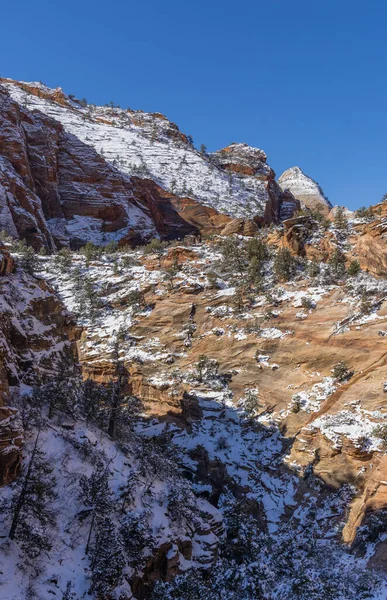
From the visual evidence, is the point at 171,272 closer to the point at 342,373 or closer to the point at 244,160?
the point at 342,373

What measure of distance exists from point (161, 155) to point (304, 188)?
6923cm

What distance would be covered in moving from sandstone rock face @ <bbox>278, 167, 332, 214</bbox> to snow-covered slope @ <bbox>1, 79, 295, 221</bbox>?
30.9 metres

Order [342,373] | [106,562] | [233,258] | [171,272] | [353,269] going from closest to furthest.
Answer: [106,562]
[342,373]
[353,269]
[171,272]
[233,258]

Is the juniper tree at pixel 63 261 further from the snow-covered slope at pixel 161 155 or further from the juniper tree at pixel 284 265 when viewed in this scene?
the snow-covered slope at pixel 161 155

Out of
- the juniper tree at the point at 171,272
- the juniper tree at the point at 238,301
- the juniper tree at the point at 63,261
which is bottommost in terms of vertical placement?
the juniper tree at the point at 238,301

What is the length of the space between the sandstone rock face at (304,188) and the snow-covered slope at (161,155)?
30.9 metres

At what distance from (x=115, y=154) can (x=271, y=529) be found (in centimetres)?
7680

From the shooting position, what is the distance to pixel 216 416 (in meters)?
31.2

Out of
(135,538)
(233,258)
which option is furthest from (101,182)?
(135,538)

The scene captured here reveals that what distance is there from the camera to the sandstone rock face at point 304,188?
132137 mm

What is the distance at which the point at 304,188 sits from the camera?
144500mm

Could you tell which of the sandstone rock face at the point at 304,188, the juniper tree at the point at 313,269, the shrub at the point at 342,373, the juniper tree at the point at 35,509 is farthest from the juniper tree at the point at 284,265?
the sandstone rock face at the point at 304,188

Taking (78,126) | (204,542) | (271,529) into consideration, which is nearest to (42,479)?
(204,542)

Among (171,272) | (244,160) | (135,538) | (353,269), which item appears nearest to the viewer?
(135,538)
